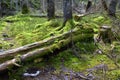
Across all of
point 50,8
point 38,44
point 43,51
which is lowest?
point 43,51

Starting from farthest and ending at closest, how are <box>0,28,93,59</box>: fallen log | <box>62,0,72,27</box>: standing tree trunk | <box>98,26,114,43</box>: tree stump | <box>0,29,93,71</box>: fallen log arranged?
<box>62,0,72,27</box>: standing tree trunk
<box>98,26,114,43</box>: tree stump
<box>0,28,93,59</box>: fallen log
<box>0,29,93,71</box>: fallen log

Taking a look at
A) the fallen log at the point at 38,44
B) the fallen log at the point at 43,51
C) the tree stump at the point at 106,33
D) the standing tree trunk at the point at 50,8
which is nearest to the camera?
the fallen log at the point at 43,51

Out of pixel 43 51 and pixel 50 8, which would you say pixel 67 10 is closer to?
pixel 43 51

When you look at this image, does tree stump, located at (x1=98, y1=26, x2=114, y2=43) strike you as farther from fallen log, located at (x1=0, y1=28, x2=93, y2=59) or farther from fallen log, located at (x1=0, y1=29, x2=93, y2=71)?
fallen log, located at (x1=0, y1=29, x2=93, y2=71)

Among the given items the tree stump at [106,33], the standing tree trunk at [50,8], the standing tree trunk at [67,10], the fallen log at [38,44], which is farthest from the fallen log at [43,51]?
the standing tree trunk at [50,8]

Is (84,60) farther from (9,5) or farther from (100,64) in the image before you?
(9,5)

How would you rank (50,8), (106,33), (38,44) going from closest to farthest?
(38,44) < (106,33) < (50,8)

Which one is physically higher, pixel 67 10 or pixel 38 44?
pixel 67 10

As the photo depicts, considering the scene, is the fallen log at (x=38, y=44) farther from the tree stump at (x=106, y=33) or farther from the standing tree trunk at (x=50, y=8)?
Answer: the standing tree trunk at (x=50, y=8)

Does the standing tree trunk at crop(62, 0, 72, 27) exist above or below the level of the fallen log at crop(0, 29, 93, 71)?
above

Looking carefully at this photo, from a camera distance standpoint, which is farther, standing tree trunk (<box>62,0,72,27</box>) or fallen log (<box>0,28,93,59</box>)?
standing tree trunk (<box>62,0,72,27</box>)

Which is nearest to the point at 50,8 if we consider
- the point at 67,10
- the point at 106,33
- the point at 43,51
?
the point at 67,10

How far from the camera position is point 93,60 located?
7.56m

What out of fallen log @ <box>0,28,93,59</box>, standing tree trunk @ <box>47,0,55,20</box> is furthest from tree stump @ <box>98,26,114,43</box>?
standing tree trunk @ <box>47,0,55,20</box>
